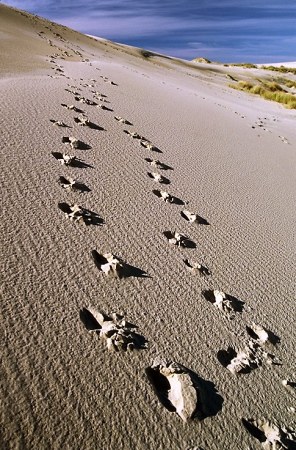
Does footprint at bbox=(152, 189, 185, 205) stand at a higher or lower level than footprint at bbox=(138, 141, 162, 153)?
lower

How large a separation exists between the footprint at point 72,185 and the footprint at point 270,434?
1478 mm

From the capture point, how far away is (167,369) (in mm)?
1259

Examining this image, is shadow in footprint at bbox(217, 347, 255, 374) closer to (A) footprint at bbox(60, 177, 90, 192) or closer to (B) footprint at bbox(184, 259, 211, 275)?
(B) footprint at bbox(184, 259, 211, 275)

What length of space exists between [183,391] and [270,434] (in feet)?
0.96

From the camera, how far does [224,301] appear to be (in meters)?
1.69

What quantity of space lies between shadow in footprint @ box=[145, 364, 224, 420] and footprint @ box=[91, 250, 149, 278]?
1.62 ft

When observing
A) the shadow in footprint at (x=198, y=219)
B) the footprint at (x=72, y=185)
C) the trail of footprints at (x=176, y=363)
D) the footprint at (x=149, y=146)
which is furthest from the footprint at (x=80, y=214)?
the footprint at (x=149, y=146)

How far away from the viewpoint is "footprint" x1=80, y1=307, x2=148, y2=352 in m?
1.29

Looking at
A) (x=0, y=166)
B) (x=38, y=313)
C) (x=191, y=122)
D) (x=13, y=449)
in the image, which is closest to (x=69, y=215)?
(x=0, y=166)

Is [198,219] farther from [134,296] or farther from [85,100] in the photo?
[85,100]

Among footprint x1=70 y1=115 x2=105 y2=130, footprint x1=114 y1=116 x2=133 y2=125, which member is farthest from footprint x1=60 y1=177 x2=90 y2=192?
footprint x1=114 y1=116 x2=133 y2=125

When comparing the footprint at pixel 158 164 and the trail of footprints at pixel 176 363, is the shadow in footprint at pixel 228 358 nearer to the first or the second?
the trail of footprints at pixel 176 363

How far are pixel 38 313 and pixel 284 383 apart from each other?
897mm

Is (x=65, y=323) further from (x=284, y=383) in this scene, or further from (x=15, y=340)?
(x=284, y=383)
